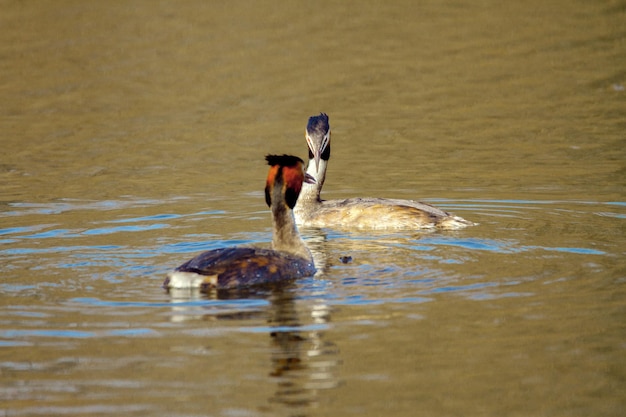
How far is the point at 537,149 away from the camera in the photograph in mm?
18312

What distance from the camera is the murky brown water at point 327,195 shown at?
7805 millimetres

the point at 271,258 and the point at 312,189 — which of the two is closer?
the point at 271,258

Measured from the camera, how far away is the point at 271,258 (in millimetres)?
10461

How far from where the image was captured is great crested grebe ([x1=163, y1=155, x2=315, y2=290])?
32.8ft

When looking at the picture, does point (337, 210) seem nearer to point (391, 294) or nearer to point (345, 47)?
point (391, 294)

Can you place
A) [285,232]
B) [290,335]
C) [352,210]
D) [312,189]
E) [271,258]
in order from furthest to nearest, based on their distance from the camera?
[312,189], [352,210], [285,232], [271,258], [290,335]

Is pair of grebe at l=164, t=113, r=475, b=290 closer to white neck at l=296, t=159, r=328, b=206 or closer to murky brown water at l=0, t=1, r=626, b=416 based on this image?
murky brown water at l=0, t=1, r=626, b=416

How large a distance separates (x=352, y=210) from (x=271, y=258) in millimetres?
3760

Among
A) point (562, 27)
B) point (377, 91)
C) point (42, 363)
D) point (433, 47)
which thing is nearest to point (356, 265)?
point (42, 363)

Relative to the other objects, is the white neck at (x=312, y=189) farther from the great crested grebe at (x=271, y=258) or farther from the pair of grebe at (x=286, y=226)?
the great crested grebe at (x=271, y=258)

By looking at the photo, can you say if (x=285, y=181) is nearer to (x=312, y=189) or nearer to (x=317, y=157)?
(x=312, y=189)

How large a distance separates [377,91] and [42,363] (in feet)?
47.8

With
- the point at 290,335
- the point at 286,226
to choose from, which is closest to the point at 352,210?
the point at 286,226

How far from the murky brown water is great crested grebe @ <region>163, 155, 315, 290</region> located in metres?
0.30
